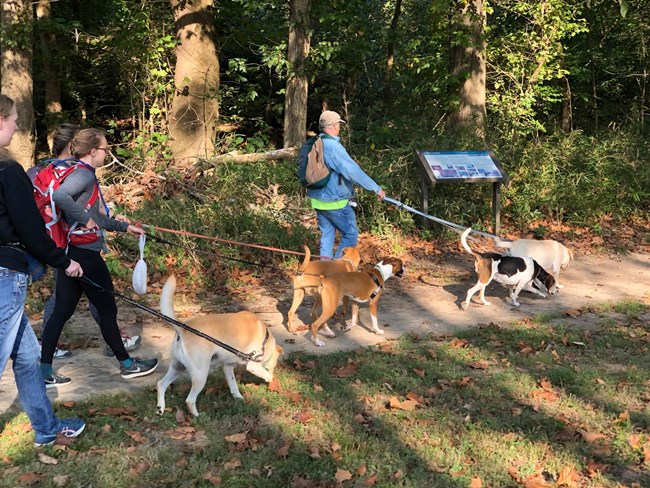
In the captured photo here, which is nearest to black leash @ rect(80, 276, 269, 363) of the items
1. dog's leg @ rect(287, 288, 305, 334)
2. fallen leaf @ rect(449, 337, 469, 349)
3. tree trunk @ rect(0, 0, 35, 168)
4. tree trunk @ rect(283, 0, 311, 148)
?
dog's leg @ rect(287, 288, 305, 334)

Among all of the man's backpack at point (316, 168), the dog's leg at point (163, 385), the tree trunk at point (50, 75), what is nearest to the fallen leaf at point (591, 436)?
the dog's leg at point (163, 385)

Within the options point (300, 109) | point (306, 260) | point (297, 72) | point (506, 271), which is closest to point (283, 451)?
point (306, 260)

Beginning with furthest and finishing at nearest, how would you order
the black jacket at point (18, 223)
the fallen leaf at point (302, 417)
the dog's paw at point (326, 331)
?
the dog's paw at point (326, 331)
the fallen leaf at point (302, 417)
the black jacket at point (18, 223)

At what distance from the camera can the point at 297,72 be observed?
40.0 feet

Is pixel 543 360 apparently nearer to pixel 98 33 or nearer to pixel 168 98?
pixel 168 98

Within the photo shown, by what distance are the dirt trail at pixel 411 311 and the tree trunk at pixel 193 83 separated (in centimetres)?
576

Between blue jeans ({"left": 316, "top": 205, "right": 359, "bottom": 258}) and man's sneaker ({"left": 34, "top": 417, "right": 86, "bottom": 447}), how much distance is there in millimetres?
3539

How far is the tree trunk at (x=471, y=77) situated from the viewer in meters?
12.5

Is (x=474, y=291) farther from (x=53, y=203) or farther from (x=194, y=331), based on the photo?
(x=53, y=203)

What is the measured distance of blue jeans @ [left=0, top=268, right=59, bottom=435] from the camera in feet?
11.4

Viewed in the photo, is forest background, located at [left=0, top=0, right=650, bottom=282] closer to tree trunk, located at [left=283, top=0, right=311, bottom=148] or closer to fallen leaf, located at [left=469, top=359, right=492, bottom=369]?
tree trunk, located at [left=283, top=0, right=311, bottom=148]

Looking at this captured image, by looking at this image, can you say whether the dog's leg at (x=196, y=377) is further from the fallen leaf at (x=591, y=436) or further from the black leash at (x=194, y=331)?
the fallen leaf at (x=591, y=436)

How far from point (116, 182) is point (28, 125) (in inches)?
114

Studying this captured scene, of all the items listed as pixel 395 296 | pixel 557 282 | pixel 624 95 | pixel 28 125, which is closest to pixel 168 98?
pixel 28 125
